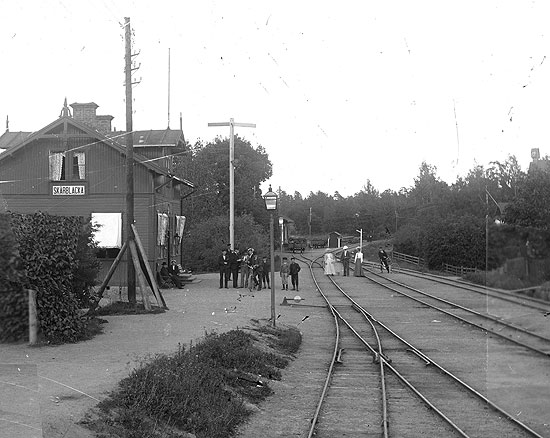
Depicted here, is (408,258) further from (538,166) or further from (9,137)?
(9,137)

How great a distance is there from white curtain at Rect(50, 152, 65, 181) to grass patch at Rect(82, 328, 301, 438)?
17725 mm

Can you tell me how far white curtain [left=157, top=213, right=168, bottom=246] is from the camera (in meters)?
31.0

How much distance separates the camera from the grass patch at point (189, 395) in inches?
319

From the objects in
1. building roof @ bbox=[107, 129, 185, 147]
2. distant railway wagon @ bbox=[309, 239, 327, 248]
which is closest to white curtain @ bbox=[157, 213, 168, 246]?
building roof @ bbox=[107, 129, 185, 147]

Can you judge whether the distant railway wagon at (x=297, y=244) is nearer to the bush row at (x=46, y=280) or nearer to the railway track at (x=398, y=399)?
the railway track at (x=398, y=399)

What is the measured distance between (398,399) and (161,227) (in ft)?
70.8

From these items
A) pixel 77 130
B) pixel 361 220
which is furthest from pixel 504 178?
pixel 361 220

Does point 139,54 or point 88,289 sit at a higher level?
point 139,54

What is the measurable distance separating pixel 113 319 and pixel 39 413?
10.8 metres

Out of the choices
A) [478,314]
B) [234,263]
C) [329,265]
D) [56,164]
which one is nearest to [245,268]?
A: [234,263]

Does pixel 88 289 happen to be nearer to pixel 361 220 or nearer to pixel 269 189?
pixel 269 189

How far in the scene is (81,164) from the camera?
29.3 meters

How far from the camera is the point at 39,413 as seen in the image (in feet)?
25.2

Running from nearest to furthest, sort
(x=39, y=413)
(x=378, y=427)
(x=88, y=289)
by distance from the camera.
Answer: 1. (x=39, y=413)
2. (x=378, y=427)
3. (x=88, y=289)
